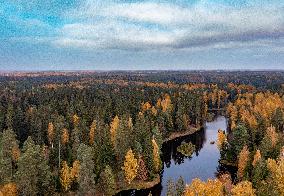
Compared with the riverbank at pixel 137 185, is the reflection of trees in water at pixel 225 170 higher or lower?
lower

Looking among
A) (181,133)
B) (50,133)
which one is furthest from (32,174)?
(181,133)

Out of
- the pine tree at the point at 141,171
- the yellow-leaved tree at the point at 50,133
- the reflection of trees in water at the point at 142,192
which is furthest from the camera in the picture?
the yellow-leaved tree at the point at 50,133

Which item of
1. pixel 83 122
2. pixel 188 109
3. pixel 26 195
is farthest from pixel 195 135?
pixel 26 195

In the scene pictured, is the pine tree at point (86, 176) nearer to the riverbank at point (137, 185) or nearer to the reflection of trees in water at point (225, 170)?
the riverbank at point (137, 185)

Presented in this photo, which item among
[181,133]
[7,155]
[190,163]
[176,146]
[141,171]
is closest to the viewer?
[7,155]

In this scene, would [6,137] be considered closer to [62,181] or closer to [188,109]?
[62,181]

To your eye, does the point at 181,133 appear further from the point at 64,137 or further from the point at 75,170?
the point at 75,170

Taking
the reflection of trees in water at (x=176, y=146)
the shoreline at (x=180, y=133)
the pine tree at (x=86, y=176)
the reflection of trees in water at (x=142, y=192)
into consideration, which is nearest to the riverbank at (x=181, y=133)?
the shoreline at (x=180, y=133)
